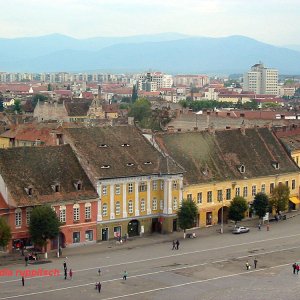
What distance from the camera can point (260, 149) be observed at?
9012 cm

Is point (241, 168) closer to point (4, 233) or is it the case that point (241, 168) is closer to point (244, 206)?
point (244, 206)

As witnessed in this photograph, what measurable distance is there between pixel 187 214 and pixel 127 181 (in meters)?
6.44

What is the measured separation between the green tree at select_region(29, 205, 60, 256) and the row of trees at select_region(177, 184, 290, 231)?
1375cm

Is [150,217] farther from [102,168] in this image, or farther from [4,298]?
[4,298]

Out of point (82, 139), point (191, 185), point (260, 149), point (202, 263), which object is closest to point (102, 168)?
point (82, 139)

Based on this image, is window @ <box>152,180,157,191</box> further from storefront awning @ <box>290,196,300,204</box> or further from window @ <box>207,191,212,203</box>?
storefront awning @ <box>290,196,300,204</box>

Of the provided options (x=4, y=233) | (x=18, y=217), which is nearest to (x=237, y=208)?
(x=18, y=217)

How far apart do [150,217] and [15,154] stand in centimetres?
1472

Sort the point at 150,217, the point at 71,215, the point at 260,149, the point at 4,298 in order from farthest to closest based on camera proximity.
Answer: the point at 260,149
the point at 150,217
the point at 71,215
the point at 4,298

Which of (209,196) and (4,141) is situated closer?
(209,196)

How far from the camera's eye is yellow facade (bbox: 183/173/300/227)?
262ft

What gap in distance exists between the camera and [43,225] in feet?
212

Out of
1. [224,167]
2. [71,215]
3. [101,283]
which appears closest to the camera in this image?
[101,283]

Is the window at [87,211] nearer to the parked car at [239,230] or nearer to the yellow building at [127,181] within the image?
the yellow building at [127,181]
